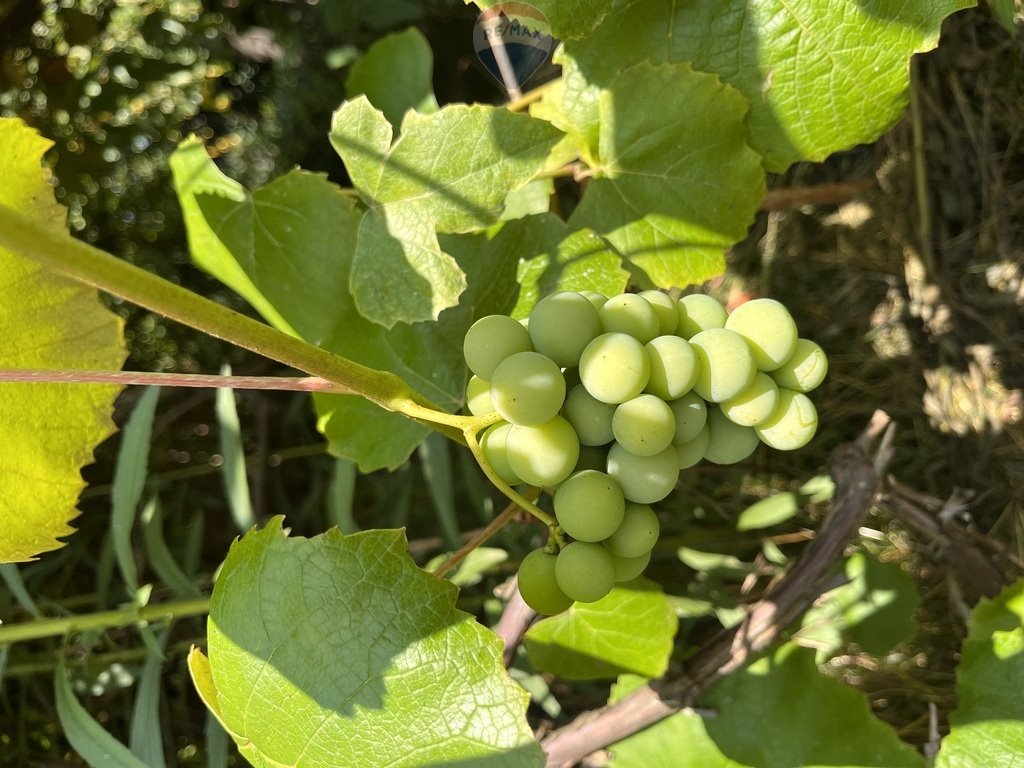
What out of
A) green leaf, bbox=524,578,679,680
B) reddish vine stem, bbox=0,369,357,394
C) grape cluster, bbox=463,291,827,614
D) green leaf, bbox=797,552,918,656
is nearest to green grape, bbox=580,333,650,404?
grape cluster, bbox=463,291,827,614

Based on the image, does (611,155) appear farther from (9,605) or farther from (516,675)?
(9,605)

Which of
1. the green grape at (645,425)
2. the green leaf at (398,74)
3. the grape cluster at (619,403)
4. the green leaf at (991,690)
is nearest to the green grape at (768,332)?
the grape cluster at (619,403)

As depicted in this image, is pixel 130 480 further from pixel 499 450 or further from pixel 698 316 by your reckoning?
pixel 698 316

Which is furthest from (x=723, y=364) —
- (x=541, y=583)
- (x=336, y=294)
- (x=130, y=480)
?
(x=130, y=480)

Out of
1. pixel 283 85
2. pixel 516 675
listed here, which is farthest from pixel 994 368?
pixel 283 85

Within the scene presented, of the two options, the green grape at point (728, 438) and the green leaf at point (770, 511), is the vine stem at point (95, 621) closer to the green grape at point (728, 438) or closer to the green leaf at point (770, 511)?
the green grape at point (728, 438)

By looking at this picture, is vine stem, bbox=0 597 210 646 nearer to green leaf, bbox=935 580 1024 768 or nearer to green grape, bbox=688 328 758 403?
green grape, bbox=688 328 758 403
